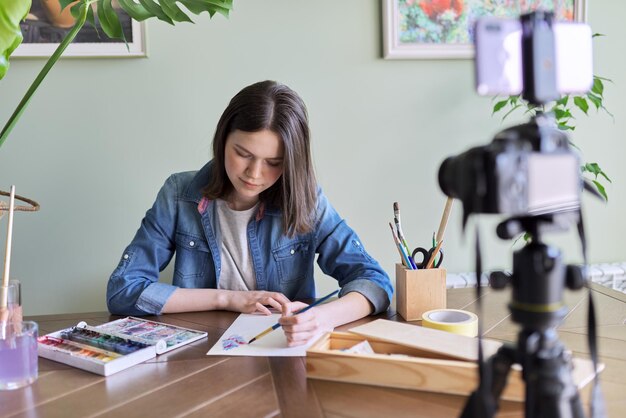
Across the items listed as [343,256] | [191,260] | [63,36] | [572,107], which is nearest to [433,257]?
[343,256]

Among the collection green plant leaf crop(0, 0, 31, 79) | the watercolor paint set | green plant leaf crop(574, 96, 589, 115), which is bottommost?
the watercolor paint set

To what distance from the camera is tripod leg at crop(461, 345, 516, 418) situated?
492 millimetres

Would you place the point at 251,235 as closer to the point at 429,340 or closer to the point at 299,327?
the point at 299,327

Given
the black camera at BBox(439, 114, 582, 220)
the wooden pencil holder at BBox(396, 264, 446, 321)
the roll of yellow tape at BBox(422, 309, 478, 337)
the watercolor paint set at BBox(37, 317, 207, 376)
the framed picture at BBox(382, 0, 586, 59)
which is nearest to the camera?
the black camera at BBox(439, 114, 582, 220)

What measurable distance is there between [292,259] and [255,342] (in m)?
0.46

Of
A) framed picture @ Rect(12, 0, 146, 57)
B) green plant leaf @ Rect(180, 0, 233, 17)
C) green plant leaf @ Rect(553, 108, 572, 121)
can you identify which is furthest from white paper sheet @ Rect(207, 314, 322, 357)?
green plant leaf @ Rect(553, 108, 572, 121)

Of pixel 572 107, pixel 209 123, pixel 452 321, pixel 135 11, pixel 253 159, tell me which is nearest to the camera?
pixel 452 321

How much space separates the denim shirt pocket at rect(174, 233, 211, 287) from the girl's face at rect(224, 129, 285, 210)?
21 cm

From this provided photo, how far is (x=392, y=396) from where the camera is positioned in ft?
2.45

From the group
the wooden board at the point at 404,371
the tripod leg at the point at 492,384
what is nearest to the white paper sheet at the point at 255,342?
the wooden board at the point at 404,371

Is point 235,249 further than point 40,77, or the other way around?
point 235,249

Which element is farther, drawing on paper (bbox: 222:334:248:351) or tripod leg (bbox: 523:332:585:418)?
drawing on paper (bbox: 222:334:248:351)

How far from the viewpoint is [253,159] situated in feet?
4.06

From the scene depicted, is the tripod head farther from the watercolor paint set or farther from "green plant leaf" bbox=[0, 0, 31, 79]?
"green plant leaf" bbox=[0, 0, 31, 79]
